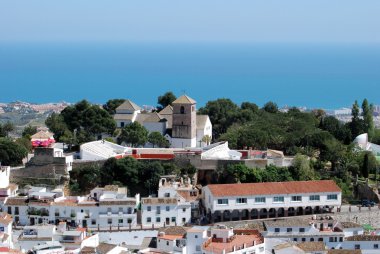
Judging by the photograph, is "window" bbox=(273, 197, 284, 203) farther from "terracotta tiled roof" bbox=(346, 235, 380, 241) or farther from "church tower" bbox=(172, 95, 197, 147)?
"church tower" bbox=(172, 95, 197, 147)

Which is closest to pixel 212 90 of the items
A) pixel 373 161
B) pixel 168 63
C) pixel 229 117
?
pixel 168 63

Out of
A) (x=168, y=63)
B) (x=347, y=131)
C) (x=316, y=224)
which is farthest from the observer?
(x=168, y=63)

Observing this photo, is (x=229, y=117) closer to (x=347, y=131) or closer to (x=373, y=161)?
(x=347, y=131)

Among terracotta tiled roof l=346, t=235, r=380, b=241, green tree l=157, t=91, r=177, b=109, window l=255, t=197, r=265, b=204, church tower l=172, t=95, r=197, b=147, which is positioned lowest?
terracotta tiled roof l=346, t=235, r=380, b=241

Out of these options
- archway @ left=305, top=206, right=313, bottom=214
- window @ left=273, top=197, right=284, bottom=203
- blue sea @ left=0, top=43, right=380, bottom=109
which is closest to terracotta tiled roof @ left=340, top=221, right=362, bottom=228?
archway @ left=305, top=206, right=313, bottom=214

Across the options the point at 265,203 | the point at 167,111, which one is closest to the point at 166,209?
the point at 265,203

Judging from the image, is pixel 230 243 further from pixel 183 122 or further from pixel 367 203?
pixel 183 122
